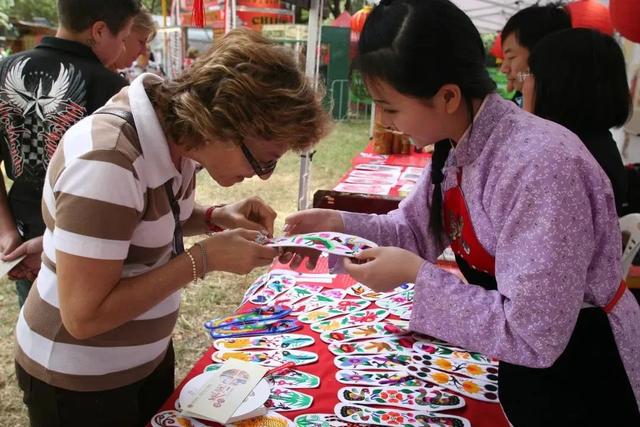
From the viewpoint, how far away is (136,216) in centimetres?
102

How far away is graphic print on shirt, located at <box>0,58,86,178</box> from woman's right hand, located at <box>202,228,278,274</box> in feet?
3.55

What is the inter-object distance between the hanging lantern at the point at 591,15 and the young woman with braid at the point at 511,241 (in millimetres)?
3675

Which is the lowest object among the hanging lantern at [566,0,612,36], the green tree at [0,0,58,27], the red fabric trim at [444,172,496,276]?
the red fabric trim at [444,172,496,276]

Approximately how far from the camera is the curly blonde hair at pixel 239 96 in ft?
3.52

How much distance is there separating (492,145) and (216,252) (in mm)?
626

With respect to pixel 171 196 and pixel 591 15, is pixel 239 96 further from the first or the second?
pixel 591 15

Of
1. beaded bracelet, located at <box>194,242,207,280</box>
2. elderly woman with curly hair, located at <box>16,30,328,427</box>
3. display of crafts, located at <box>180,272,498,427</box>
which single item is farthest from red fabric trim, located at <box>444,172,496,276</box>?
beaded bracelet, located at <box>194,242,207,280</box>

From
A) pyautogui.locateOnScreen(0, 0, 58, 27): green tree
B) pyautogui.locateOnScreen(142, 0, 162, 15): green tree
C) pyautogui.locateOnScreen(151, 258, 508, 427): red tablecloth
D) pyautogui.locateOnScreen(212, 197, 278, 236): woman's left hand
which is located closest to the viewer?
pyautogui.locateOnScreen(151, 258, 508, 427): red tablecloth

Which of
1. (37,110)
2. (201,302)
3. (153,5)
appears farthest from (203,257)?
(153,5)

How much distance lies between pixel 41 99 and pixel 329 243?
50.3 inches

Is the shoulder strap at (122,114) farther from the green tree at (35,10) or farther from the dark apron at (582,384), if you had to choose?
the green tree at (35,10)

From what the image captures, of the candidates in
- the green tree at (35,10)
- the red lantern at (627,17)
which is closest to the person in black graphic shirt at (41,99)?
the red lantern at (627,17)

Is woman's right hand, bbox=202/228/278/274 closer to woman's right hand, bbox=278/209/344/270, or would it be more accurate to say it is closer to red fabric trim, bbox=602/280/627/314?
woman's right hand, bbox=278/209/344/270

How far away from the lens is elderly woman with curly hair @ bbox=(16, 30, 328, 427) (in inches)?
38.3
